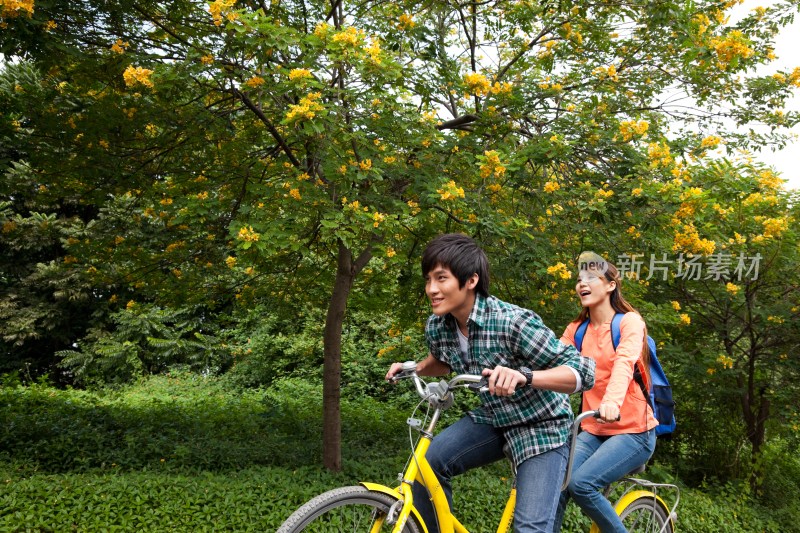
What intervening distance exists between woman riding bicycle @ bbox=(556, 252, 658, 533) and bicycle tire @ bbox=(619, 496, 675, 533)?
442 millimetres

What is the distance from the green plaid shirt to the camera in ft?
6.78

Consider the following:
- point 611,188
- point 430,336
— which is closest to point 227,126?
point 611,188

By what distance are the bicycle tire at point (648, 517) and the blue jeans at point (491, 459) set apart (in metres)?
1.13

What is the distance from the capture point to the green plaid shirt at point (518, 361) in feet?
6.78

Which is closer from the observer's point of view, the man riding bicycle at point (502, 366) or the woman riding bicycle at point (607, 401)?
the man riding bicycle at point (502, 366)

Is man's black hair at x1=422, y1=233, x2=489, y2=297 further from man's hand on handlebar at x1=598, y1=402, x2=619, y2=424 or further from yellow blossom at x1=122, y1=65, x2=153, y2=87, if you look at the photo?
yellow blossom at x1=122, y1=65, x2=153, y2=87

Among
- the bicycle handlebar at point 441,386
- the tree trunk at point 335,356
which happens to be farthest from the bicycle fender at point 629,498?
the tree trunk at point 335,356

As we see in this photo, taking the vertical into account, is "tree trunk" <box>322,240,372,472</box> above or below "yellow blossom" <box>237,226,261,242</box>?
below

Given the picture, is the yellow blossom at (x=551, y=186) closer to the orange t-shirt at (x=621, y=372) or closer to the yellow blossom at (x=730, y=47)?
the yellow blossom at (x=730, y=47)

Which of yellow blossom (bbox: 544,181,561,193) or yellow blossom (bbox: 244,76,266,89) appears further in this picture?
yellow blossom (bbox: 544,181,561,193)

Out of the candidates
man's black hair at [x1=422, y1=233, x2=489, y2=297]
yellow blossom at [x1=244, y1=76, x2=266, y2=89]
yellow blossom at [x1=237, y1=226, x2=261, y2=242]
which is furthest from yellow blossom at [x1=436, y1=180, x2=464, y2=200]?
man's black hair at [x1=422, y1=233, x2=489, y2=297]

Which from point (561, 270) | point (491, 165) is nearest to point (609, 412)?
point (561, 270)

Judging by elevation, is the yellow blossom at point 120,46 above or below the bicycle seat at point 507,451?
above

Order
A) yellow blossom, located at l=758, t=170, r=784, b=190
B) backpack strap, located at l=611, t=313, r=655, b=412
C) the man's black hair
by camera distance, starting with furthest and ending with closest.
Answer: yellow blossom, located at l=758, t=170, r=784, b=190 < backpack strap, located at l=611, t=313, r=655, b=412 < the man's black hair
